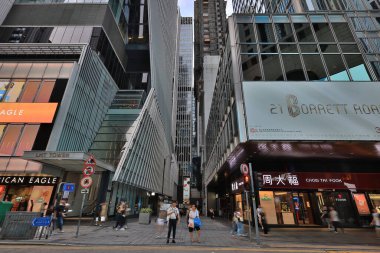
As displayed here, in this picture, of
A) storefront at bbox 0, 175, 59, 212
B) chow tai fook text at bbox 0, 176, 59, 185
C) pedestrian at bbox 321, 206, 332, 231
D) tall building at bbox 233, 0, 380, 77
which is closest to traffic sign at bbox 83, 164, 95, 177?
storefront at bbox 0, 175, 59, 212

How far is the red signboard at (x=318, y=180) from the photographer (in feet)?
53.1

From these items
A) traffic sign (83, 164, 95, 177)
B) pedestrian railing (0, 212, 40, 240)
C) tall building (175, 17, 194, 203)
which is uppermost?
tall building (175, 17, 194, 203)

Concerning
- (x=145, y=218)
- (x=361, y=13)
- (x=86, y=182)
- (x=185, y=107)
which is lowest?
(x=145, y=218)

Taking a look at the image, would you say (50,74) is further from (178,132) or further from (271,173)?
(178,132)

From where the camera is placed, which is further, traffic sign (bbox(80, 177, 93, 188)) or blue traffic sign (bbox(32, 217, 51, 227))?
traffic sign (bbox(80, 177, 93, 188))

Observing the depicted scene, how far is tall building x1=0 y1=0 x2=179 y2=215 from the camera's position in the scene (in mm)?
16781

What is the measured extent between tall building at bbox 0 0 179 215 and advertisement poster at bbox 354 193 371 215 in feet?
67.9

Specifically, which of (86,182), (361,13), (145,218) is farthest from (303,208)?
(361,13)

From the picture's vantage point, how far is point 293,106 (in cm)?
1445

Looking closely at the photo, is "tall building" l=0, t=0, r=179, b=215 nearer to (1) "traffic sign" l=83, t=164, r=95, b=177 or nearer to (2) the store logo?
(1) "traffic sign" l=83, t=164, r=95, b=177

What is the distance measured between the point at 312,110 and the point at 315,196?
742cm

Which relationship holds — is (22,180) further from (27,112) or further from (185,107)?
(185,107)

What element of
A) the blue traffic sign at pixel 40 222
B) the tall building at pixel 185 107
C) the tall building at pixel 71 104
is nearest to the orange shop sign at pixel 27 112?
the tall building at pixel 71 104

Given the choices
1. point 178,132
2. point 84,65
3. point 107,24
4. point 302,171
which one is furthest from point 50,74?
point 178,132
